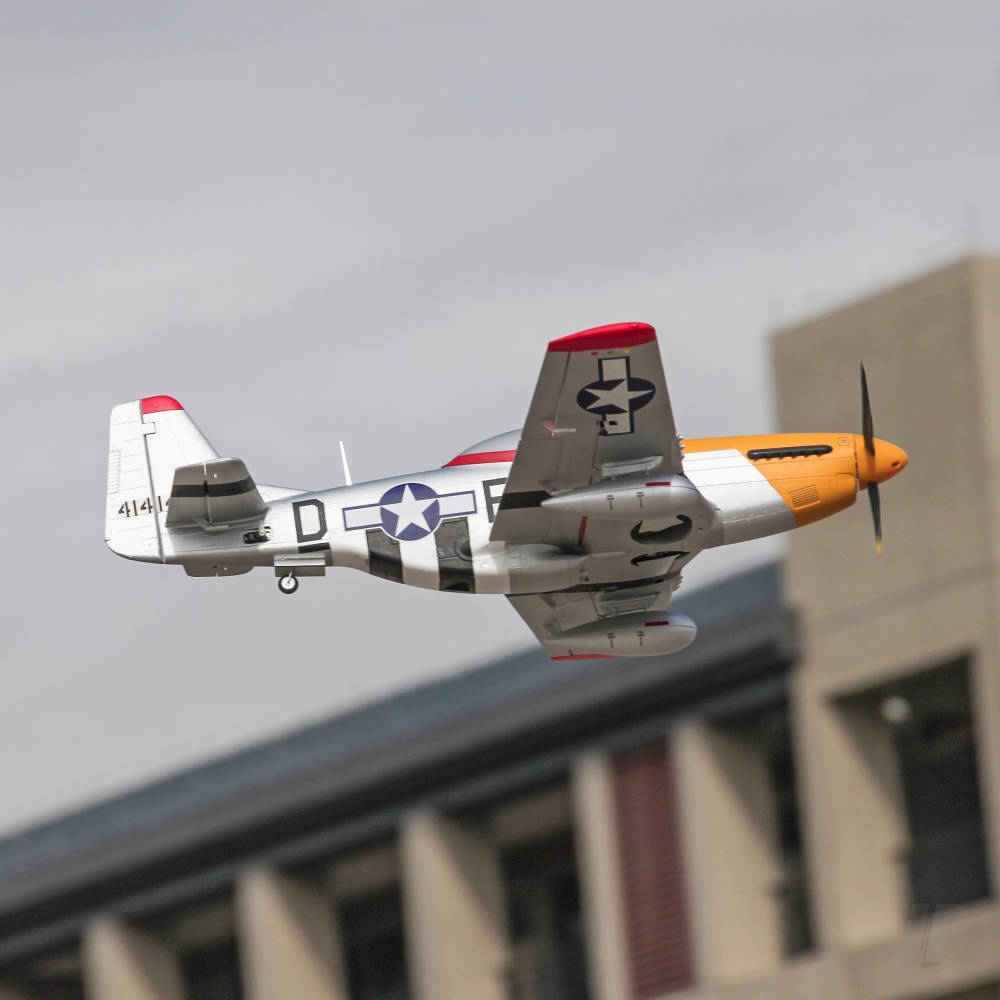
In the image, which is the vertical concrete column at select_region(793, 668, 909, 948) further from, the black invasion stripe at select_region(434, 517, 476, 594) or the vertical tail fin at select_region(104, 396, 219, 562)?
the vertical tail fin at select_region(104, 396, 219, 562)

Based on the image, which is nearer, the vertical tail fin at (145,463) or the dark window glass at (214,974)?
the vertical tail fin at (145,463)

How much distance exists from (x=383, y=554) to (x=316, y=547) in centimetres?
89

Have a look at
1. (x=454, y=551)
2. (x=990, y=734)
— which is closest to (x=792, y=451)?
(x=454, y=551)

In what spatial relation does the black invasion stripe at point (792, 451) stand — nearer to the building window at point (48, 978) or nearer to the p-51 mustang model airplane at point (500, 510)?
the p-51 mustang model airplane at point (500, 510)

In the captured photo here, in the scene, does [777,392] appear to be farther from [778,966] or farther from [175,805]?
[175,805]

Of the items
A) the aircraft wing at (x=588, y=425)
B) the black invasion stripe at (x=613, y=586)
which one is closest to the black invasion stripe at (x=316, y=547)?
the aircraft wing at (x=588, y=425)

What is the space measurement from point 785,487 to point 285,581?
6.56 meters

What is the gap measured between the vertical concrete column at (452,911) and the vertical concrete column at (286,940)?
277cm

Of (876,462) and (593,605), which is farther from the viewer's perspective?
(593,605)

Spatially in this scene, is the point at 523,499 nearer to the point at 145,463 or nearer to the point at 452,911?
the point at 145,463

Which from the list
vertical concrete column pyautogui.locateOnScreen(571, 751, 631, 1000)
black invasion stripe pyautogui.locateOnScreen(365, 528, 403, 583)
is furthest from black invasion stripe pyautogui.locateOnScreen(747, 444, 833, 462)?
vertical concrete column pyautogui.locateOnScreen(571, 751, 631, 1000)

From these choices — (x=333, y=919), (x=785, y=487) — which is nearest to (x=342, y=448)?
(x=785, y=487)

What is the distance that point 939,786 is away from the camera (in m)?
41.6

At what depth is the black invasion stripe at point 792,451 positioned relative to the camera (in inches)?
1112
